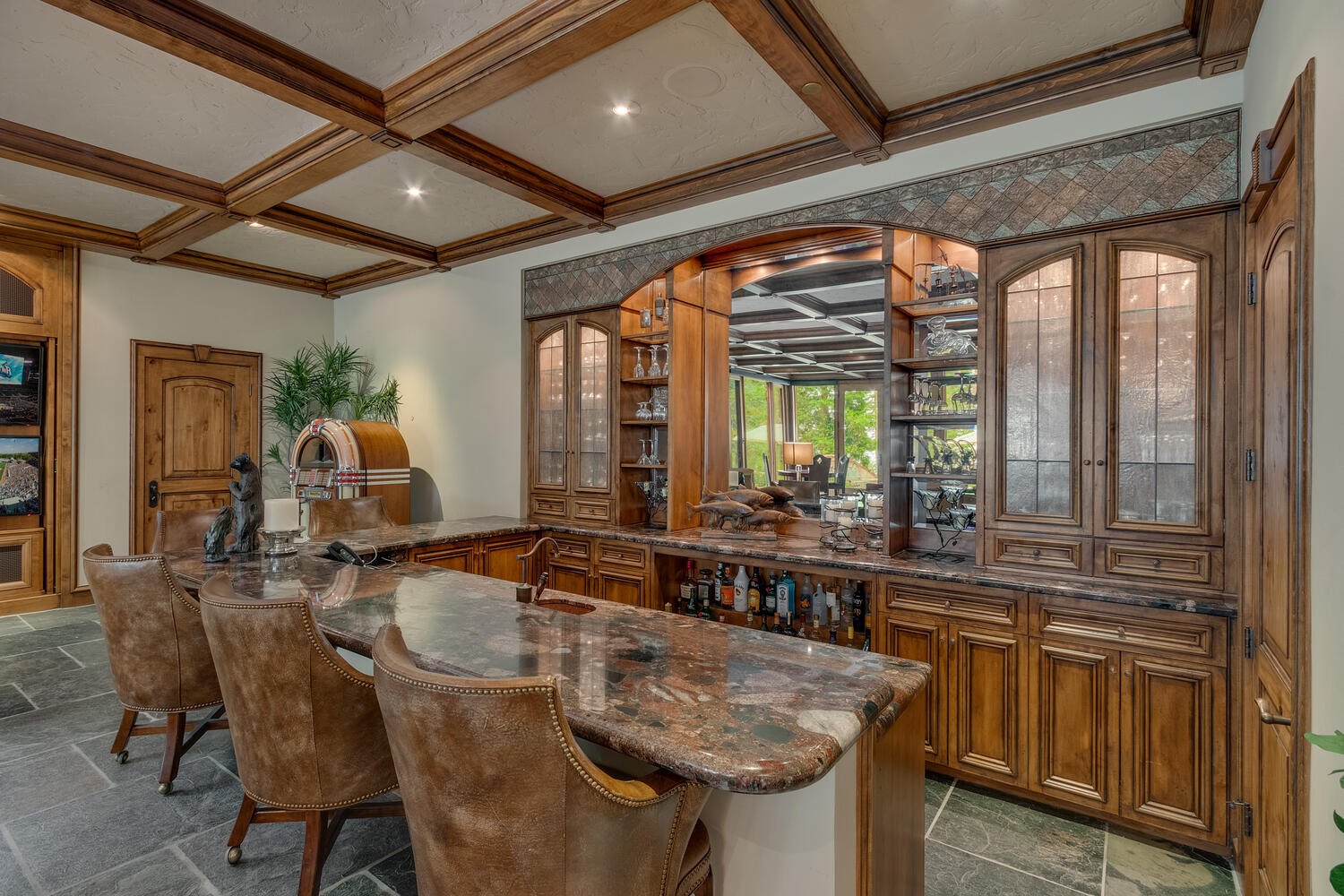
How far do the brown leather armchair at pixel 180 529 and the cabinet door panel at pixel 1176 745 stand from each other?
445 centimetres

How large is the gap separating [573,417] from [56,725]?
3250 mm

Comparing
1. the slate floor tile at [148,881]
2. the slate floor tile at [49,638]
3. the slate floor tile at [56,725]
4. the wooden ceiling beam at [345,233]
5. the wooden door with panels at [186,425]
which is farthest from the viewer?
the wooden door with panels at [186,425]

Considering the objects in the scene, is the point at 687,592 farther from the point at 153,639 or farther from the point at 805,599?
the point at 153,639

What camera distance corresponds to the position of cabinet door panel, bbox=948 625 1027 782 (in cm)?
270

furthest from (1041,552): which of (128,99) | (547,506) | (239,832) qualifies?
(128,99)

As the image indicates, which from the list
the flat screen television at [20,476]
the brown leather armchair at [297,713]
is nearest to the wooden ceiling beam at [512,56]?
the brown leather armchair at [297,713]

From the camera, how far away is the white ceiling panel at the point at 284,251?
17.2 feet

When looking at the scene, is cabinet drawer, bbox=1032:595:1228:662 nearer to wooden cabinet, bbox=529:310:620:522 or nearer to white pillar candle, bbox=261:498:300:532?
wooden cabinet, bbox=529:310:620:522

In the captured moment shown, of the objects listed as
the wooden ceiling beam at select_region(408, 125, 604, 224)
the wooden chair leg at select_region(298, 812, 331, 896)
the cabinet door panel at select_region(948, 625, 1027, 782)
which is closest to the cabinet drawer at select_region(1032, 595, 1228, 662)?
the cabinet door panel at select_region(948, 625, 1027, 782)

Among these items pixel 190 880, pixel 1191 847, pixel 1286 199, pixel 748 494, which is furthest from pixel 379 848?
pixel 1286 199

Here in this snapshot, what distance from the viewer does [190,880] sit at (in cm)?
212

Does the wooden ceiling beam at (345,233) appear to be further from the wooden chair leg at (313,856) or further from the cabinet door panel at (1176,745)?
the cabinet door panel at (1176,745)

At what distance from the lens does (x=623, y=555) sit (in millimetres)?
4188

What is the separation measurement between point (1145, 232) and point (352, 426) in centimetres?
550
